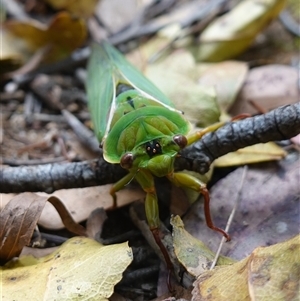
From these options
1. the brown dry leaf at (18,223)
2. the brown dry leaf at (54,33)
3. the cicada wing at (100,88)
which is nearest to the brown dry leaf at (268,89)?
the cicada wing at (100,88)

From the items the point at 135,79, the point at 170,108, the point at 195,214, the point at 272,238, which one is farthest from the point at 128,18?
the point at 272,238

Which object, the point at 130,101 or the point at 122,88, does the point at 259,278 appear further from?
the point at 122,88

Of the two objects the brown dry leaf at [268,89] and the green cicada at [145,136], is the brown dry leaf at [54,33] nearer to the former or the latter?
the green cicada at [145,136]

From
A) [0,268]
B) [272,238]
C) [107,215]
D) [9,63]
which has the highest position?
[9,63]

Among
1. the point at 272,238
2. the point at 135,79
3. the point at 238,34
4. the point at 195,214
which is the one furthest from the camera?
the point at 238,34

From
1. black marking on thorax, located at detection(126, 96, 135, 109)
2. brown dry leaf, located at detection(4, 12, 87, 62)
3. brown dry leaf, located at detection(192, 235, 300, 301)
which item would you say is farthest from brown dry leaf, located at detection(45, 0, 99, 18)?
brown dry leaf, located at detection(192, 235, 300, 301)

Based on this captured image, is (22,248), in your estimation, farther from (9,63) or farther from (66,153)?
(9,63)
